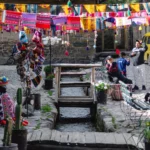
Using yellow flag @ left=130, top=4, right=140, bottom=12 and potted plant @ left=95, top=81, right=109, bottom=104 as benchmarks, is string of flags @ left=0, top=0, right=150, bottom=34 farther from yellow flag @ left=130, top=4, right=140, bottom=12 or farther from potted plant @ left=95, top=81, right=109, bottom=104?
potted plant @ left=95, top=81, right=109, bottom=104

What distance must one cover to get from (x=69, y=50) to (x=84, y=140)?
18.4 m

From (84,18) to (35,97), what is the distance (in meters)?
7.19

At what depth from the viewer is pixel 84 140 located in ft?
21.1

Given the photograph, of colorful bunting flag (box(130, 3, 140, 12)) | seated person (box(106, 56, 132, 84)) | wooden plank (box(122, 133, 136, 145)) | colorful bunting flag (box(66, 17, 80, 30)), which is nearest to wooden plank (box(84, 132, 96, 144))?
wooden plank (box(122, 133, 136, 145))

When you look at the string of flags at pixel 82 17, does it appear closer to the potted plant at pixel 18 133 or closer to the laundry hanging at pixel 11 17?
the laundry hanging at pixel 11 17

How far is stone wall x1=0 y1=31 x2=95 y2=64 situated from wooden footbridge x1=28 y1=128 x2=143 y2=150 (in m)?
17.8

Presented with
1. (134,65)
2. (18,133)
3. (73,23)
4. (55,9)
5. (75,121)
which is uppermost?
(55,9)

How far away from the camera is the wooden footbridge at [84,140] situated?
6.20 meters

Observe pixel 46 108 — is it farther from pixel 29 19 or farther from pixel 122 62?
pixel 29 19

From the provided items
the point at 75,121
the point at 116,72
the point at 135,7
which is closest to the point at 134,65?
the point at 116,72

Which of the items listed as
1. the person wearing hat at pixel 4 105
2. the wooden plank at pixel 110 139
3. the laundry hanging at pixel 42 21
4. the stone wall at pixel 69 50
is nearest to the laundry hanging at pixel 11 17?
the laundry hanging at pixel 42 21

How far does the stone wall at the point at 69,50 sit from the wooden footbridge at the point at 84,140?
1778cm

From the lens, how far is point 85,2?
66.9 feet

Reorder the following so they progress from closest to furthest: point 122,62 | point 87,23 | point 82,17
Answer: point 122,62 → point 82,17 → point 87,23
